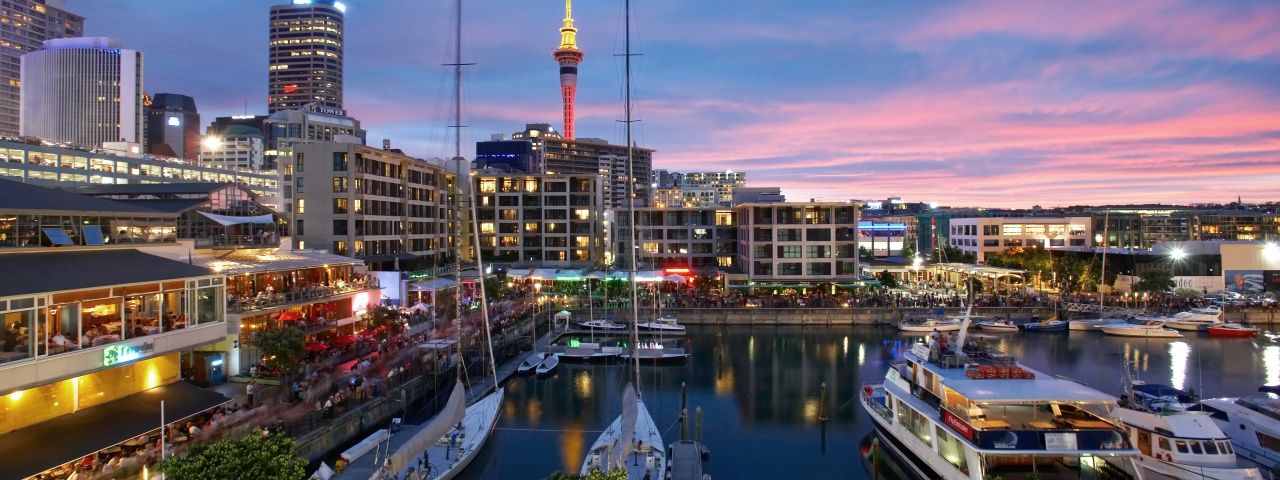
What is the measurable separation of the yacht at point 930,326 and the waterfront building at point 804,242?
37.0 ft

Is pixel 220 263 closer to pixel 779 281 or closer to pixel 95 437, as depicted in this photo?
pixel 95 437

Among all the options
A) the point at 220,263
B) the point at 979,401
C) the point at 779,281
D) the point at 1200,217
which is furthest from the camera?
the point at 1200,217

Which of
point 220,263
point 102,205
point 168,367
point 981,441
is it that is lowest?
point 981,441

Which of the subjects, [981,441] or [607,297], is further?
[607,297]

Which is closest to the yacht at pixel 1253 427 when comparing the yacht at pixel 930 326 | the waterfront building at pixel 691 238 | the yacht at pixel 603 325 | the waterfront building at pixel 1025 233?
the yacht at pixel 930 326

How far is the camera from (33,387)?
1964 centimetres

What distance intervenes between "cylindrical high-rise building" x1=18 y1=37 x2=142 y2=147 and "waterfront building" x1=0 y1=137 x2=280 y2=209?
105491 millimetres

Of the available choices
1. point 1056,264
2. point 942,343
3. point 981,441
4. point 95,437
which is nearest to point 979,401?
point 981,441

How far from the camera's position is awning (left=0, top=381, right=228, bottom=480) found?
18719 millimetres

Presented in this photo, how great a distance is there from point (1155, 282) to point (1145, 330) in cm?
Answer: 1305

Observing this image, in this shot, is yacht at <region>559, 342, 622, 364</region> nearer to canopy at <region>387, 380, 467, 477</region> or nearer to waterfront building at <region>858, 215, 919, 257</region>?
canopy at <region>387, 380, 467, 477</region>

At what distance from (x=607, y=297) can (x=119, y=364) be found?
4739 centimetres

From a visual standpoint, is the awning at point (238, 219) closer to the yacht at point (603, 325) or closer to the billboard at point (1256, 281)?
the yacht at point (603, 325)

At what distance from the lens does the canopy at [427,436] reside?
847 inches
